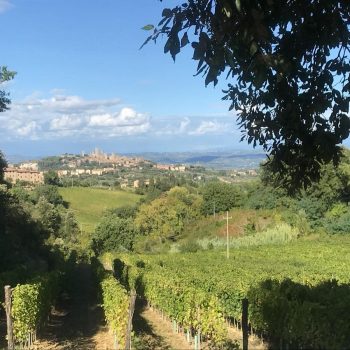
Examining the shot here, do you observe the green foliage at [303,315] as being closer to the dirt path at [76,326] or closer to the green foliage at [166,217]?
the dirt path at [76,326]

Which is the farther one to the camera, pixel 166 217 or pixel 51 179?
pixel 51 179

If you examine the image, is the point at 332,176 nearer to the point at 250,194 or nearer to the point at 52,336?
the point at 250,194

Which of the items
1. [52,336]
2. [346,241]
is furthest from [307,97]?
[346,241]

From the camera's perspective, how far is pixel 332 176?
6775cm

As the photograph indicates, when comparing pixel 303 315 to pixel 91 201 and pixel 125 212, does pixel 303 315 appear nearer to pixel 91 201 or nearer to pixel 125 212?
pixel 125 212

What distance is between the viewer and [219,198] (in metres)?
89.4

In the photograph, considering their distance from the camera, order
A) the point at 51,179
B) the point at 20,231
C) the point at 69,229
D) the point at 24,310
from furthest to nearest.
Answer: the point at 51,179
the point at 69,229
the point at 20,231
the point at 24,310

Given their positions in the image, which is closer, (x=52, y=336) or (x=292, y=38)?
(x=292, y=38)

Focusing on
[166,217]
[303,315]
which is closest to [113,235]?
[166,217]

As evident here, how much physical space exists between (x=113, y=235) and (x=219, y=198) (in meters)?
22.6

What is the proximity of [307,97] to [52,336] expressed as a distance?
15450 mm

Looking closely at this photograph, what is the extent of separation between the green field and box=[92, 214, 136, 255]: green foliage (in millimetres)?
32433

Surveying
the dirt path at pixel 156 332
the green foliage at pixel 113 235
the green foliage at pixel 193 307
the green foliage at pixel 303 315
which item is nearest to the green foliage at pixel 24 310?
the dirt path at pixel 156 332

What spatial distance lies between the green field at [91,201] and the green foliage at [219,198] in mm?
32300
